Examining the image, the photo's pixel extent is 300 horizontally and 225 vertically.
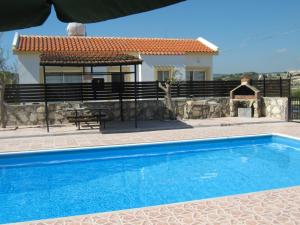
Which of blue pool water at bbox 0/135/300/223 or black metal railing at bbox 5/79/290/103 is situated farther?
black metal railing at bbox 5/79/290/103

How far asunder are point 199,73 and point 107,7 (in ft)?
79.5

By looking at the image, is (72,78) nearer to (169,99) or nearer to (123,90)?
(123,90)

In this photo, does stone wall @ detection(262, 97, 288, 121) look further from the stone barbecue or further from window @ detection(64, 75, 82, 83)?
window @ detection(64, 75, 82, 83)

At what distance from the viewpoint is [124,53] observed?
24016 millimetres

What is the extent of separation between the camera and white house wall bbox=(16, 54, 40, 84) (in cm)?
2191

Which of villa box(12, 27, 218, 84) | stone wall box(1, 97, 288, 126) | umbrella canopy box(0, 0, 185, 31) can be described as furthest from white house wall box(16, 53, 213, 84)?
umbrella canopy box(0, 0, 185, 31)

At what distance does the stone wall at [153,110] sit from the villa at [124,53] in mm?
6087

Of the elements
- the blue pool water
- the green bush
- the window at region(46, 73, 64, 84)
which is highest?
the window at region(46, 73, 64, 84)

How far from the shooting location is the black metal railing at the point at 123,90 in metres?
16.3

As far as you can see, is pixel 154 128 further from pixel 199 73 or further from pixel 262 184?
pixel 199 73

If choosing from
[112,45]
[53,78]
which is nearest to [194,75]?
[112,45]

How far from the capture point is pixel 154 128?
14938 mm

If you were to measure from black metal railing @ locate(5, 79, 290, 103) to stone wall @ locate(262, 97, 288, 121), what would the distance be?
4.05 ft

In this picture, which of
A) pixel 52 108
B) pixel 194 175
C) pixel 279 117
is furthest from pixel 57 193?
pixel 279 117
